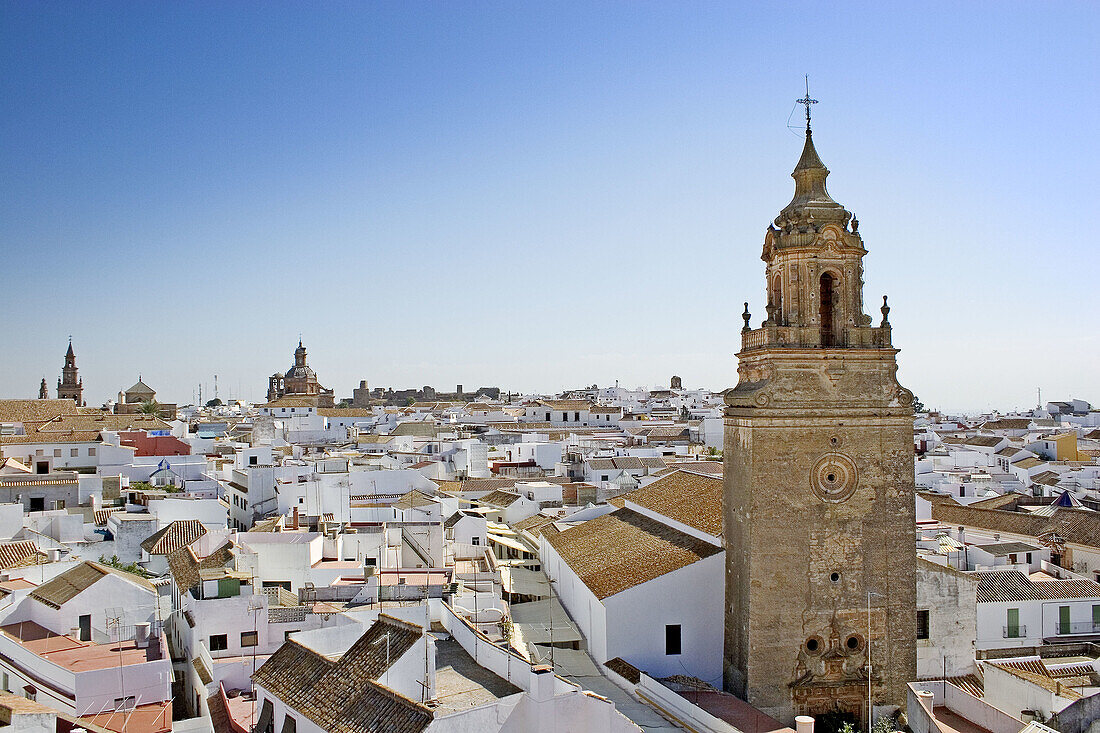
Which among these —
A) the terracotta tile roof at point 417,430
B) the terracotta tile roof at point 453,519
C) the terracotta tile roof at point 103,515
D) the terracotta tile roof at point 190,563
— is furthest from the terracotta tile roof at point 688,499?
the terracotta tile roof at point 417,430

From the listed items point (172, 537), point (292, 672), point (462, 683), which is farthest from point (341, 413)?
point (462, 683)

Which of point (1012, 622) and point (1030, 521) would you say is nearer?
point (1012, 622)

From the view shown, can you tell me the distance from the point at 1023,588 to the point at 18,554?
28088 mm

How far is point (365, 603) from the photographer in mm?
20953

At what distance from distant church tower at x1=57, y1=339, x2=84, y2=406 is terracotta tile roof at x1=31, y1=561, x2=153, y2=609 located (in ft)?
213

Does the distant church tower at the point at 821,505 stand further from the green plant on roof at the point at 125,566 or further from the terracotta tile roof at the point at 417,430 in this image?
the terracotta tile roof at the point at 417,430

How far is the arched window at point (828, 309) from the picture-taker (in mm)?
19641

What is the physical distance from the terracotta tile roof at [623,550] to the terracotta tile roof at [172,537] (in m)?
11.4

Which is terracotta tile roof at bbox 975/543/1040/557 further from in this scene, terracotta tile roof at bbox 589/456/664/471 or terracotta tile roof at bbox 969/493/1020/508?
terracotta tile roof at bbox 589/456/664/471

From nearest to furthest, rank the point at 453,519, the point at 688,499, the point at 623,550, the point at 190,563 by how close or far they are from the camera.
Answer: the point at 623,550, the point at 190,563, the point at 688,499, the point at 453,519

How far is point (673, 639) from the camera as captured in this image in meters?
19.8

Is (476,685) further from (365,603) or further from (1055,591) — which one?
(1055,591)

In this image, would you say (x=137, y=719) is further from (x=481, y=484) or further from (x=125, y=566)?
(x=481, y=484)

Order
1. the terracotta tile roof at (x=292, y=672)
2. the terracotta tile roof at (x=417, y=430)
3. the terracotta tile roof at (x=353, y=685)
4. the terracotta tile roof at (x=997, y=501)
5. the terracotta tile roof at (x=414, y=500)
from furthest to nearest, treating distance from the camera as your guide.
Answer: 1. the terracotta tile roof at (x=417, y=430)
2. the terracotta tile roof at (x=997, y=501)
3. the terracotta tile roof at (x=414, y=500)
4. the terracotta tile roof at (x=292, y=672)
5. the terracotta tile roof at (x=353, y=685)
